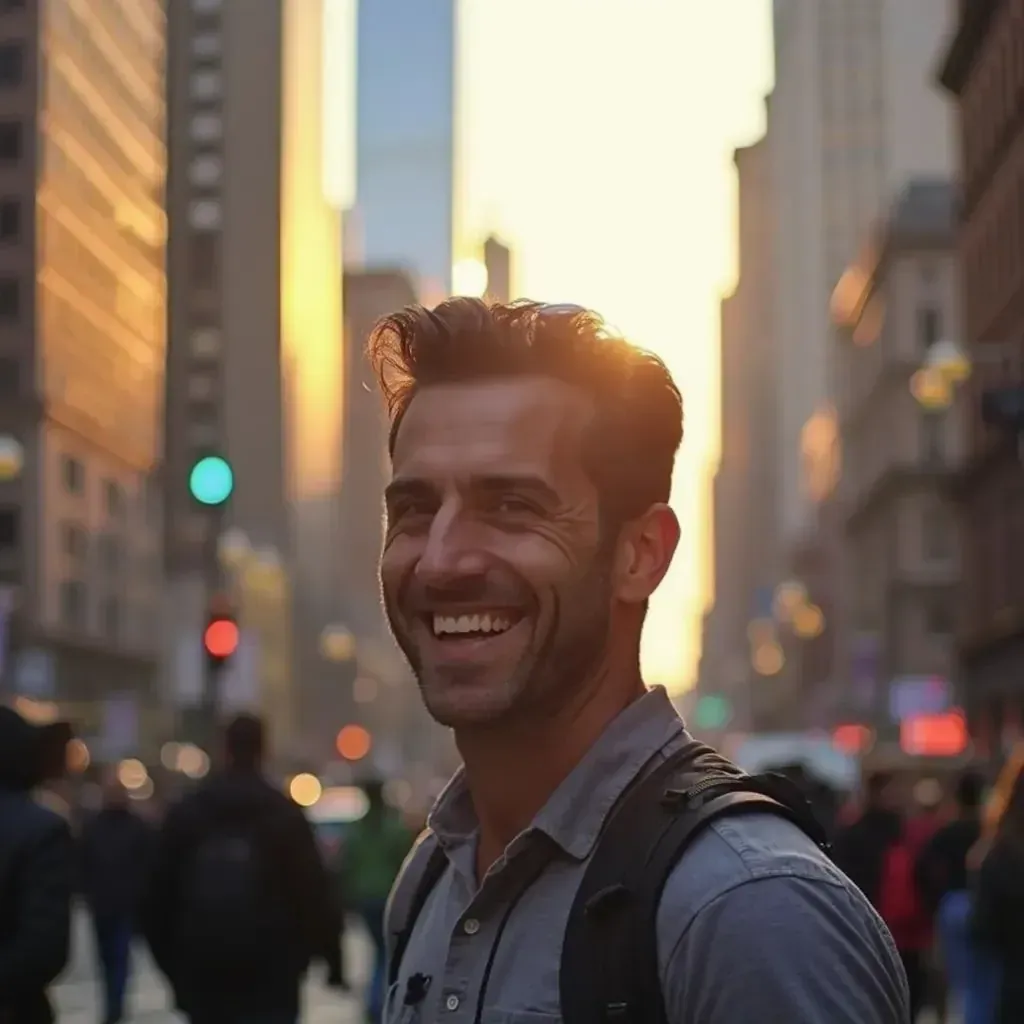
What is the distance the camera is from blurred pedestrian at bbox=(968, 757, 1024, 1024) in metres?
8.77

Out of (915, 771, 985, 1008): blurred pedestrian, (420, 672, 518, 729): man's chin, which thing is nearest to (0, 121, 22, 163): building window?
(915, 771, 985, 1008): blurred pedestrian

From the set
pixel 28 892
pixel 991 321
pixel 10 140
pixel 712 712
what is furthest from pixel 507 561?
pixel 712 712

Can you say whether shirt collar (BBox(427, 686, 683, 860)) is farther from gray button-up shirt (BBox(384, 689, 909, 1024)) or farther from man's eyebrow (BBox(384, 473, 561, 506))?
man's eyebrow (BBox(384, 473, 561, 506))

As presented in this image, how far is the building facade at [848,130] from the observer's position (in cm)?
14361

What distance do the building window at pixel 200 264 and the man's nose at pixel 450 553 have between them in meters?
127

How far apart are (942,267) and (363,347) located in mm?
90036

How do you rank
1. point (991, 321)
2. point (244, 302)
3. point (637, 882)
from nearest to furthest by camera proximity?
point (637, 882) → point (991, 321) → point (244, 302)

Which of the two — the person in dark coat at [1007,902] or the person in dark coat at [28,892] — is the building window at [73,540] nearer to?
the person in dark coat at [1007,902]

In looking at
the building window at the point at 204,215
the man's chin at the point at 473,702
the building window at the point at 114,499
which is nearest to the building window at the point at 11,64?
the building window at the point at 114,499

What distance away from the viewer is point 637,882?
2846 mm

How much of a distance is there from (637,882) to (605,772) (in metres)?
0.34

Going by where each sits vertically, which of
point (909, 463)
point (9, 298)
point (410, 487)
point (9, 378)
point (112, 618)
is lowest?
point (410, 487)

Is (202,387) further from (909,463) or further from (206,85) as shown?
(909,463)

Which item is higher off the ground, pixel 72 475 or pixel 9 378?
pixel 9 378
